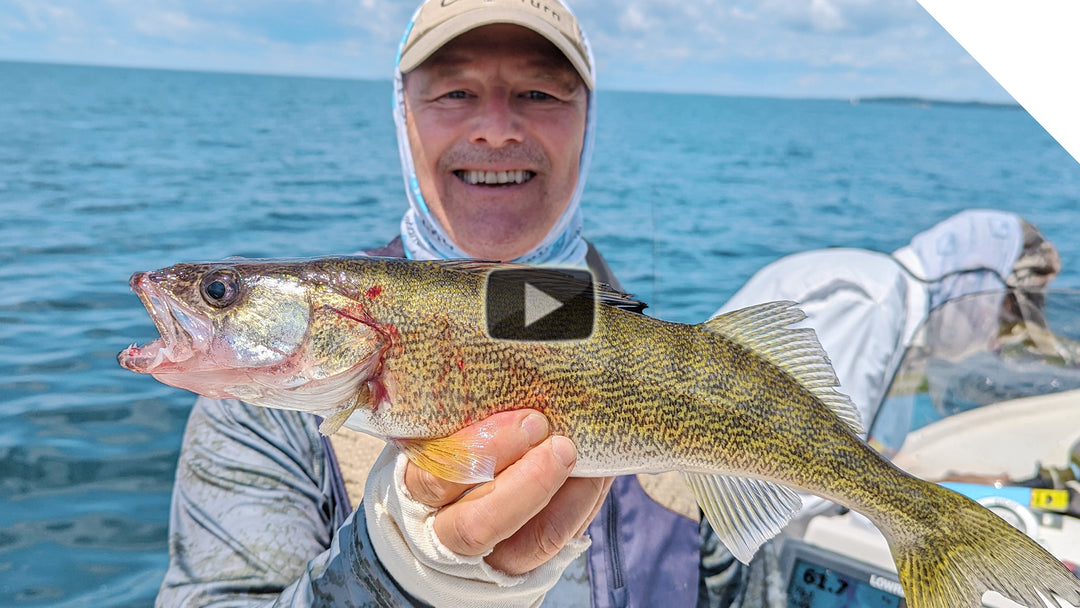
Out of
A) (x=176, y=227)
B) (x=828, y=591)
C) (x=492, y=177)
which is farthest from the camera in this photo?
(x=176, y=227)

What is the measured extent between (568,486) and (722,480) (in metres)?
0.40

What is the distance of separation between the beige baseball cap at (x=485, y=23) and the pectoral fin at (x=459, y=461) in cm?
160

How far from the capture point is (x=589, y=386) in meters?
1.77

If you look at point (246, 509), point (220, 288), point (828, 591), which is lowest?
point (828, 591)

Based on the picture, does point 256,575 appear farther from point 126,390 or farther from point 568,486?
point 126,390

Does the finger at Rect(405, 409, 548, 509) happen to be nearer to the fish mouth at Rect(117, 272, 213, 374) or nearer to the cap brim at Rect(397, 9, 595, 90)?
the fish mouth at Rect(117, 272, 213, 374)

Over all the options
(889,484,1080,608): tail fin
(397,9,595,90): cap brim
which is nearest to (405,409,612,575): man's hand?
(889,484,1080,608): tail fin

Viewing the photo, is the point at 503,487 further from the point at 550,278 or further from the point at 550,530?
the point at 550,278

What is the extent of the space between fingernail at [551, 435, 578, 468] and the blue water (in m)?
1.26

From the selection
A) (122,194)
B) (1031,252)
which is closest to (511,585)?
(1031,252)

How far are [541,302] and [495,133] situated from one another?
120cm

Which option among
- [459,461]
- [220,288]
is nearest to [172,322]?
[220,288]

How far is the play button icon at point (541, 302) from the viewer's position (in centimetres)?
178

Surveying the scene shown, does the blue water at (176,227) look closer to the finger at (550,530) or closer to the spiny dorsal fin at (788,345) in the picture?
the spiny dorsal fin at (788,345)
